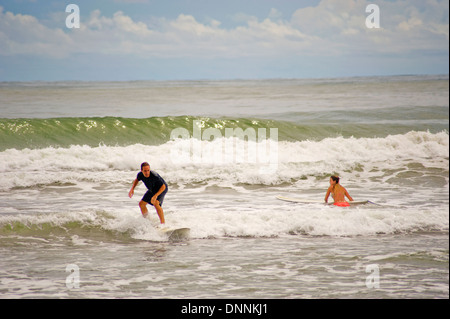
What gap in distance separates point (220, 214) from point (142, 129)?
1368 cm

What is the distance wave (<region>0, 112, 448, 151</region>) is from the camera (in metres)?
21.4

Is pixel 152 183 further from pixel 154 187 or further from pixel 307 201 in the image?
pixel 307 201

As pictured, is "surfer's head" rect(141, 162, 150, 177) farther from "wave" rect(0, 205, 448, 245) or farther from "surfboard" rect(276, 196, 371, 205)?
"surfboard" rect(276, 196, 371, 205)

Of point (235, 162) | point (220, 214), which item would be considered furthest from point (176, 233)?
point (235, 162)

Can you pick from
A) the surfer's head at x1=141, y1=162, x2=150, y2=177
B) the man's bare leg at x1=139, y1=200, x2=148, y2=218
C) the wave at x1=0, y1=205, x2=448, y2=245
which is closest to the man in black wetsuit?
the surfer's head at x1=141, y1=162, x2=150, y2=177

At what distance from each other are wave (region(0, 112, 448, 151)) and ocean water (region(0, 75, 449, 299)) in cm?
10

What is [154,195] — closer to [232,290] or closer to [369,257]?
[232,290]

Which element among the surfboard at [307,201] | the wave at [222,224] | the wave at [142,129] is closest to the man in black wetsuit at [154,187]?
the wave at [222,224]

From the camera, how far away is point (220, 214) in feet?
35.6

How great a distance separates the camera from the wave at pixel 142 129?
70.1 feet

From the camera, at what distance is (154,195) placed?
9.92 metres

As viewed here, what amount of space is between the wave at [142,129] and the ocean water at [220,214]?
0.10 metres

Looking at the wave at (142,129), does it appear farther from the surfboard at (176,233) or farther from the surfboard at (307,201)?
the surfboard at (176,233)

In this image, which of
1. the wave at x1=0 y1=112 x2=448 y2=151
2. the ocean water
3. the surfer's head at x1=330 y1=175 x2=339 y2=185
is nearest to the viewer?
the ocean water
